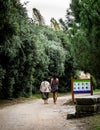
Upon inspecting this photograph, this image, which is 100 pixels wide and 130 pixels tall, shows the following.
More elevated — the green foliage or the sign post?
the green foliage

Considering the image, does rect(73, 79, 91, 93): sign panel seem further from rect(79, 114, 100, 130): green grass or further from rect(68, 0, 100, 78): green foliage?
rect(68, 0, 100, 78): green foliage

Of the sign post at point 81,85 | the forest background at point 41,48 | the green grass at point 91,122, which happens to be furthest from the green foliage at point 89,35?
the sign post at point 81,85

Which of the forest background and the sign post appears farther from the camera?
the sign post

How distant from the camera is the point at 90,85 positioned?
24.3m

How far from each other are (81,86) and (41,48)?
626 inches

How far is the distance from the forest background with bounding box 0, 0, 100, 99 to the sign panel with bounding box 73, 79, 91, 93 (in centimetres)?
130

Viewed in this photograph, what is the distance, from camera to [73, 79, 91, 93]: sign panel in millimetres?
24531

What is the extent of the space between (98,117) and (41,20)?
1737 inches

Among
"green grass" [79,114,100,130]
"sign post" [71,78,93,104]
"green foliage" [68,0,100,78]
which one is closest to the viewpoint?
"green foliage" [68,0,100,78]

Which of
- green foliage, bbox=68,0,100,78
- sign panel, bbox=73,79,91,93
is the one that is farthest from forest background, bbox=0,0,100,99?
sign panel, bbox=73,79,91,93

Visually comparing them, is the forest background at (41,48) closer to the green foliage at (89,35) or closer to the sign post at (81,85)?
the green foliage at (89,35)

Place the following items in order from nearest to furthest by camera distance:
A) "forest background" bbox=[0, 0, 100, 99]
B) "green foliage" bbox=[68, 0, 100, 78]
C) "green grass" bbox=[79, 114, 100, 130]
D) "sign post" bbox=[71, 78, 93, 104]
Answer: "green foliage" bbox=[68, 0, 100, 78] < "forest background" bbox=[0, 0, 100, 99] < "green grass" bbox=[79, 114, 100, 130] < "sign post" bbox=[71, 78, 93, 104]

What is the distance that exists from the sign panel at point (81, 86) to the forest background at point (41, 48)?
1.30 metres

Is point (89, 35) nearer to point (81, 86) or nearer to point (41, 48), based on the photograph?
point (81, 86)
